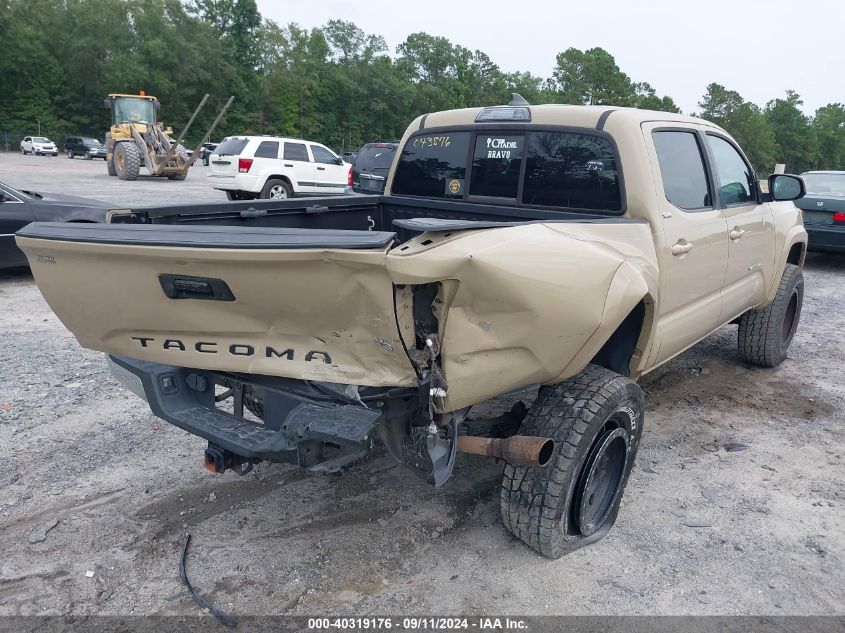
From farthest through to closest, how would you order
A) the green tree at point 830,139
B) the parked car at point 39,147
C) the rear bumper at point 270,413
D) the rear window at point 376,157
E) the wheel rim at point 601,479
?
the green tree at point 830,139
the parked car at point 39,147
the rear window at point 376,157
the wheel rim at point 601,479
the rear bumper at point 270,413

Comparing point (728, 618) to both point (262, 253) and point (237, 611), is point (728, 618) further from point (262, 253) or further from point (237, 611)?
point (262, 253)

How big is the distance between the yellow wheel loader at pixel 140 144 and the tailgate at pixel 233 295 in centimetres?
2172

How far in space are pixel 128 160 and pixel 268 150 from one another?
9.61 meters

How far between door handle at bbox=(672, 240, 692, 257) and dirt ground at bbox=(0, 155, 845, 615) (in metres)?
1.34

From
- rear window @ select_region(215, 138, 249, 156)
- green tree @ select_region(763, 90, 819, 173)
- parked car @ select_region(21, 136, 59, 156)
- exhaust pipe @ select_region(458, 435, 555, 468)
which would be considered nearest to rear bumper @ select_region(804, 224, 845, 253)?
exhaust pipe @ select_region(458, 435, 555, 468)

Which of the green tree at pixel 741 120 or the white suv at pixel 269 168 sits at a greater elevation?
the green tree at pixel 741 120

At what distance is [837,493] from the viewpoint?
3756 millimetres

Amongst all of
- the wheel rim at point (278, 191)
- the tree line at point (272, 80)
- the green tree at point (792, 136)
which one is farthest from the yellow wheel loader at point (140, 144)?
the green tree at point (792, 136)

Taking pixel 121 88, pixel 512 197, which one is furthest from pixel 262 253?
pixel 121 88

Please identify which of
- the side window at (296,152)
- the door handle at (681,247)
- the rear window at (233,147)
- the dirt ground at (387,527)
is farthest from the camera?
the side window at (296,152)

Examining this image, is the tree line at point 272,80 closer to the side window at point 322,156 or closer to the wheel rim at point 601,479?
the side window at point 322,156

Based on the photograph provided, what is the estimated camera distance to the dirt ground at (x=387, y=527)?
2824mm

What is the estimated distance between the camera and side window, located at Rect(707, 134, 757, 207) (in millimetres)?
4402

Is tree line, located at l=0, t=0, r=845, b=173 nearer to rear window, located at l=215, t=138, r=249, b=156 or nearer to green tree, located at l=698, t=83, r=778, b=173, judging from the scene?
green tree, located at l=698, t=83, r=778, b=173
